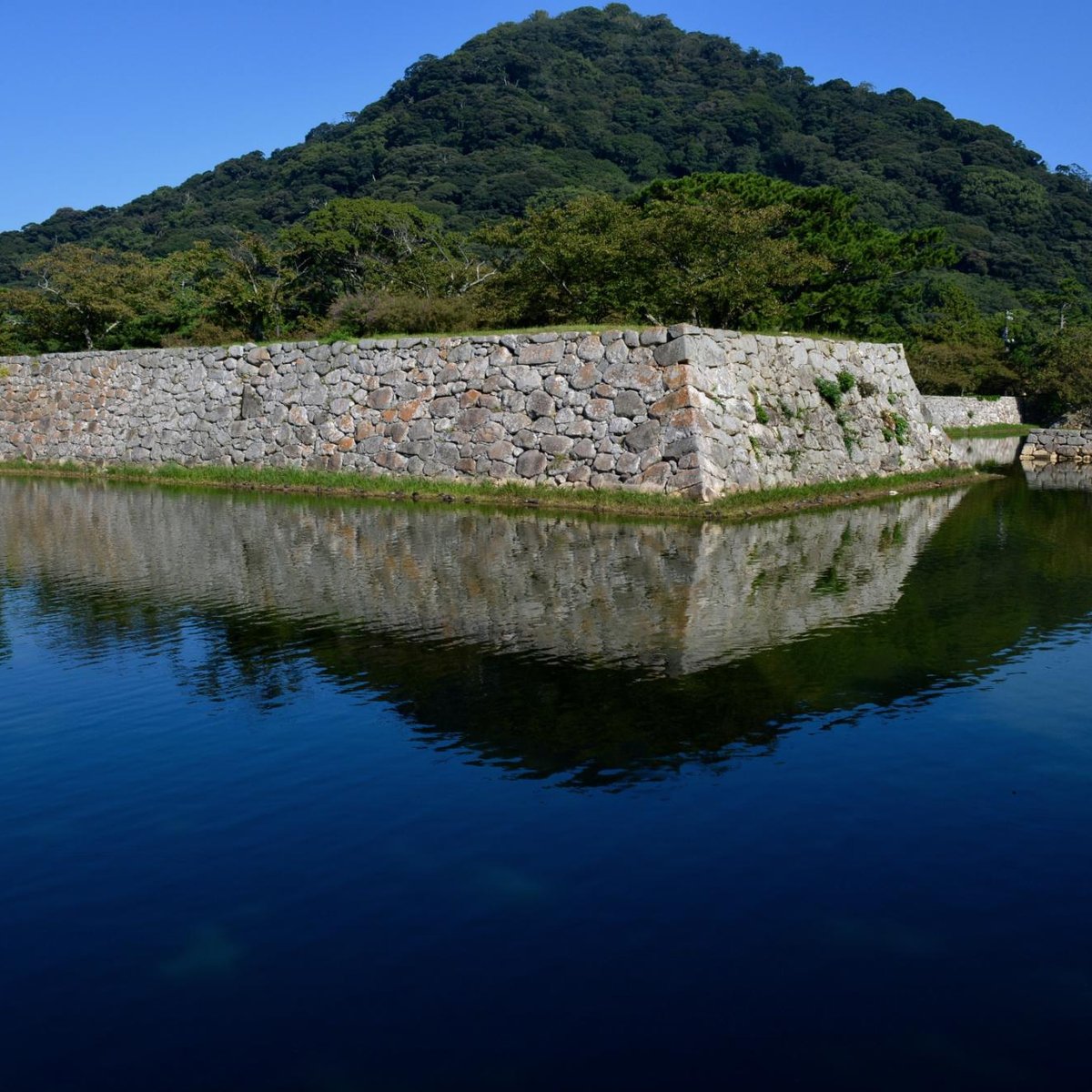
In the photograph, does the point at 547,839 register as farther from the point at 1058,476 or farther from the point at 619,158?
the point at 619,158

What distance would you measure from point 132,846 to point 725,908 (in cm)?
297

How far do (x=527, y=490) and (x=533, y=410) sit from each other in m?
1.71

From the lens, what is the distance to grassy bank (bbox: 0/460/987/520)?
63.3 feet

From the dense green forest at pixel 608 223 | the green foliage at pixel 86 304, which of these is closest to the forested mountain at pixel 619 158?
the dense green forest at pixel 608 223

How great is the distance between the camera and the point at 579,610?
1124 centimetres

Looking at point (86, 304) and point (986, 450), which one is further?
point (986, 450)

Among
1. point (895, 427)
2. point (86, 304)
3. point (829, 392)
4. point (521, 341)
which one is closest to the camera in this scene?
point (521, 341)

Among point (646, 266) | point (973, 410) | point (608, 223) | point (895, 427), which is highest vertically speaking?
point (608, 223)

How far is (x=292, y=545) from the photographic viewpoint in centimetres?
1593

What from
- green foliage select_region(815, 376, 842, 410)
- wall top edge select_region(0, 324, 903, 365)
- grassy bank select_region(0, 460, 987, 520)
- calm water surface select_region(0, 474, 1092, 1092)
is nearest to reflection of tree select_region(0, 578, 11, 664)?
calm water surface select_region(0, 474, 1092, 1092)

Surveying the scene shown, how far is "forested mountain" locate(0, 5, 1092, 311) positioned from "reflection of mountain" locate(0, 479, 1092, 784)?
2565 inches

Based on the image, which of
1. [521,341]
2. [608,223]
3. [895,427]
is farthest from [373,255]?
[895,427]

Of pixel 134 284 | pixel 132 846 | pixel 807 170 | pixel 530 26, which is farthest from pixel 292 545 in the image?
pixel 530 26

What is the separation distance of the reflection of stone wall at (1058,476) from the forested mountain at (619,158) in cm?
5014
